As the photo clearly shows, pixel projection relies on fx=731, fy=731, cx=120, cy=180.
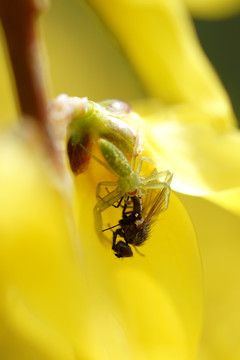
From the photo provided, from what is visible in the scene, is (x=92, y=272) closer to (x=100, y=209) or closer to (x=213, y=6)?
(x=100, y=209)

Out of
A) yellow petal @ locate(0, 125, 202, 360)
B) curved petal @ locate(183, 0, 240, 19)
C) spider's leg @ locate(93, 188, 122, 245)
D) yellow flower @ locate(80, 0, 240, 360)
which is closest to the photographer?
yellow petal @ locate(0, 125, 202, 360)

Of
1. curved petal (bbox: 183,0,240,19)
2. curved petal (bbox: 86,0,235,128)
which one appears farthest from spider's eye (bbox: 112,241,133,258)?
curved petal (bbox: 183,0,240,19)

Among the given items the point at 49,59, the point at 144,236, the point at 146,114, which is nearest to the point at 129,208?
the point at 144,236

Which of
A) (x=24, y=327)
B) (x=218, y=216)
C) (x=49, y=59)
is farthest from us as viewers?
(x=49, y=59)

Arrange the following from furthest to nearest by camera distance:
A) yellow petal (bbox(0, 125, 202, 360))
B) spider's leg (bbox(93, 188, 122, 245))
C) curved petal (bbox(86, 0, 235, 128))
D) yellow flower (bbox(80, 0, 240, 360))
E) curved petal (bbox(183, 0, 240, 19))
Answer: curved petal (bbox(183, 0, 240, 19))
curved petal (bbox(86, 0, 235, 128))
yellow flower (bbox(80, 0, 240, 360))
spider's leg (bbox(93, 188, 122, 245))
yellow petal (bbox(0, 125, 202, 360))

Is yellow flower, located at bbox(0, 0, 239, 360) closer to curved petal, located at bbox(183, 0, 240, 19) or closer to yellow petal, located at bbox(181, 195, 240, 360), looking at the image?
yellow petal, located at bbox(181, 195, 240, 360)

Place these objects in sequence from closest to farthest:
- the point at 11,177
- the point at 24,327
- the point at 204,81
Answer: the point at 11,177 < the point at 24,327 < the point at 204,81

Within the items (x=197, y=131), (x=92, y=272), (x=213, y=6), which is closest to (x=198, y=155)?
(x=197, y=131)

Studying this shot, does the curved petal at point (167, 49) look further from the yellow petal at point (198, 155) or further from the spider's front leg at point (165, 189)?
the spider's front leg at point (165, 189)

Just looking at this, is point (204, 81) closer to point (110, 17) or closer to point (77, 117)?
point (110, 17)
